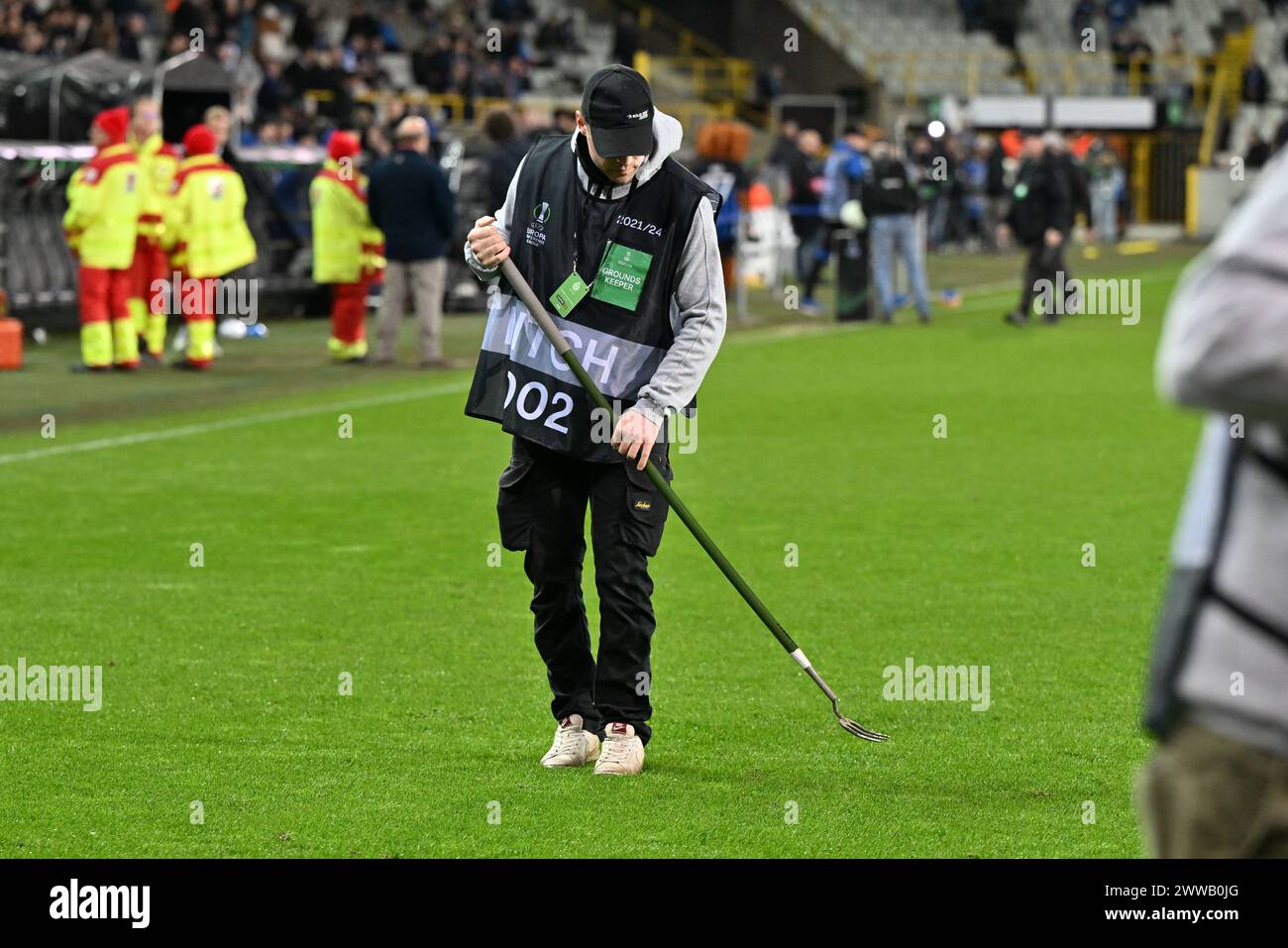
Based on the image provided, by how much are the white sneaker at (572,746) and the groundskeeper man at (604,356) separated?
0.46ft

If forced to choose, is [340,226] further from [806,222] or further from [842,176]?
[806,222]

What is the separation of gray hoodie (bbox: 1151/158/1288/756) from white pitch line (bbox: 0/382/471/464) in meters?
11.7

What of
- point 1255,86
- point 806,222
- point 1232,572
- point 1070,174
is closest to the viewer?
point 1232,572

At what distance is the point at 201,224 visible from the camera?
18.8 m

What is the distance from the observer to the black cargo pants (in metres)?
6.26

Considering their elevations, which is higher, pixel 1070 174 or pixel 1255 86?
pixel 1255 86

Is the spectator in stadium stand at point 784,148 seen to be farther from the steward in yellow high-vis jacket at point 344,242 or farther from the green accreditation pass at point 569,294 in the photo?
the green accreditation pass at point 569,294

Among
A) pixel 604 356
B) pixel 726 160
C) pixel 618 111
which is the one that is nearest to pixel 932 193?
pixel 726 160

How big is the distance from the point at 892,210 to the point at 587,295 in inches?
732

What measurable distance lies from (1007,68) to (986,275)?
730 inches

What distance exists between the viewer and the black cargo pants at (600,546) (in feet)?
20.5

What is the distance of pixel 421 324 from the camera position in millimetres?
19297

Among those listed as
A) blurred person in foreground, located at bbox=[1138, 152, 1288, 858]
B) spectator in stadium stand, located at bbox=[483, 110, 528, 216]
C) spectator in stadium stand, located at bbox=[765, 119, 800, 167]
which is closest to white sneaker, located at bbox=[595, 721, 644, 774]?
blurred person in foreground, located at bbox=[1138, 152, 1288, 858]

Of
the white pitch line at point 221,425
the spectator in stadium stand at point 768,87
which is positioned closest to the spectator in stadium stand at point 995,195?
the spectator in stadium stand at point 768,87
